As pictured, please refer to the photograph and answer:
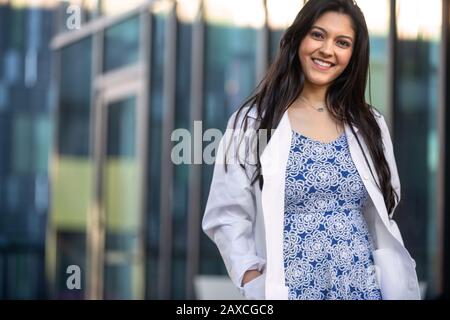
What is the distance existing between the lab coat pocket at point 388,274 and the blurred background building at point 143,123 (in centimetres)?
271

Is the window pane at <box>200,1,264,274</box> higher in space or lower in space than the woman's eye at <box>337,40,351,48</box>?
higher

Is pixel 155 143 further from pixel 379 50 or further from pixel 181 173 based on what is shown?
pixel 379 50

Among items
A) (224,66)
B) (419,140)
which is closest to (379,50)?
(419,140)

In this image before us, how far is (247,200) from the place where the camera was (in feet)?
7.99

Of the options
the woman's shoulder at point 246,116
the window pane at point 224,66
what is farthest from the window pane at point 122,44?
the woman's shoulder at point 246,116

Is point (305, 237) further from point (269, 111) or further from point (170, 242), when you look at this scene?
point (170, 242)

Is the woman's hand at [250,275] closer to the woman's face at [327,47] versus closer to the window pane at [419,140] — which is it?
the woman's face at [327,47]

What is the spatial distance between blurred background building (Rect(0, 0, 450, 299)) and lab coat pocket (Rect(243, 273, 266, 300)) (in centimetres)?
276

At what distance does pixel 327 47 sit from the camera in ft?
7.95

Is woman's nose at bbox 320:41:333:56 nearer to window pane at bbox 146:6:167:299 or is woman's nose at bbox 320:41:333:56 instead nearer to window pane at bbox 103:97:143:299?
window pane at bbox 146:6:167:299

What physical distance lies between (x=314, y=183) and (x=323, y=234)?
0.11m

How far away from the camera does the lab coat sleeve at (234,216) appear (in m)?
2.41

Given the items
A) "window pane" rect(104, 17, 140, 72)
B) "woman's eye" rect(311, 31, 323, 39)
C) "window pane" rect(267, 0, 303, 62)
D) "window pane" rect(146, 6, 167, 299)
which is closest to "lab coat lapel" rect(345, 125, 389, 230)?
"woman's eye" rect(311, 31, 323, 39)

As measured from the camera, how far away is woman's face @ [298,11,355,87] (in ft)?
7.95
